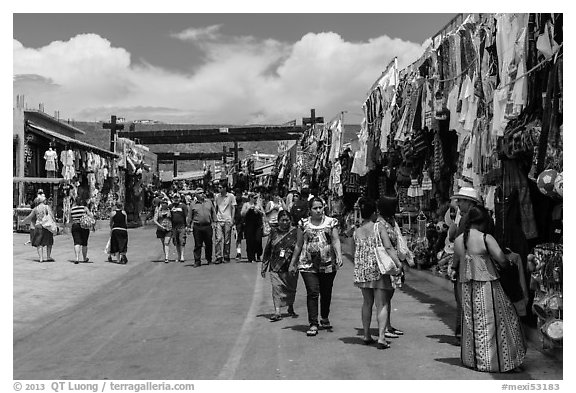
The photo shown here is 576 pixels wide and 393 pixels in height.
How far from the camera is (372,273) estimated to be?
6.88 m

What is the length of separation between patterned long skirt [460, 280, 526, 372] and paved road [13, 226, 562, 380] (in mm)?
120

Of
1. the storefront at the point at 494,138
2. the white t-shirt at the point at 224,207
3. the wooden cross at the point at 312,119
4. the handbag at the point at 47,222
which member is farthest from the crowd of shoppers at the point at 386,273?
the wooden cross at the point at 312,119

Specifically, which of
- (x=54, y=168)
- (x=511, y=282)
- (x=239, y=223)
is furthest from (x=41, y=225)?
(x=511, y=282)

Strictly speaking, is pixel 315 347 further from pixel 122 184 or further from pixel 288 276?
pixel 122 184

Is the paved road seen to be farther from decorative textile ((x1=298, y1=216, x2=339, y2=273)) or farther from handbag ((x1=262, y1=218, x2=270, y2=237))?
handbag ((x1=262, y1=218, x2=270, y2=237))

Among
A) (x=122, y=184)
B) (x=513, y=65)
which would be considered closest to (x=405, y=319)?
(x=513, y=65)

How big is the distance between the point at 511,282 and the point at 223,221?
1036cm

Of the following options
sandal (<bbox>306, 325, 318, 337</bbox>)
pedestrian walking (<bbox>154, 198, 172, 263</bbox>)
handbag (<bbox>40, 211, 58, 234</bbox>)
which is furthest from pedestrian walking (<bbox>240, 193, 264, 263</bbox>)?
sandal (<bbox>306, 325, 318, 337</bbox>)

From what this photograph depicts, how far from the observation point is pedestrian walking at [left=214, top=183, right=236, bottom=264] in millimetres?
15602

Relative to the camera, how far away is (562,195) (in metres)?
5.90

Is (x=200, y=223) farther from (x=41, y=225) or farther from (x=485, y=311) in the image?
(x=485, y=311)

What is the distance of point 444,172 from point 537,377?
5.73 meters

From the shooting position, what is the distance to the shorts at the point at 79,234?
50.3ft

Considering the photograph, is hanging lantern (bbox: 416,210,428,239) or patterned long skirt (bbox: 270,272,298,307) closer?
patterned long skirt (bbox: 270,272,298,307)
